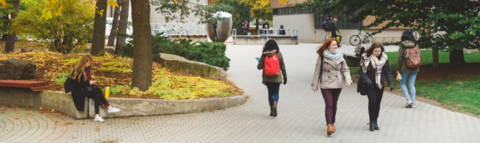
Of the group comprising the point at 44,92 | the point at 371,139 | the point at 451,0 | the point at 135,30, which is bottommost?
the point at 371,139

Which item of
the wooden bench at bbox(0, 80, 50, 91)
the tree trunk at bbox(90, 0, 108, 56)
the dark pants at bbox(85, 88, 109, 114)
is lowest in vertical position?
the dark pants at bbox(85, 88, 109, 114)

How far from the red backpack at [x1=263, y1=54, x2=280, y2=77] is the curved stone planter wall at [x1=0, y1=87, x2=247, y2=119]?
1.42m

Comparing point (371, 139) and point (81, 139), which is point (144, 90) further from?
point (371, 139)

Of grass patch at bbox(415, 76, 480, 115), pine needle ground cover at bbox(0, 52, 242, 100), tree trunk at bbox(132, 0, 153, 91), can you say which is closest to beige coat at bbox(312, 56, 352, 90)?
pine needle ground cover at bbox(0, 52, 242, 100)

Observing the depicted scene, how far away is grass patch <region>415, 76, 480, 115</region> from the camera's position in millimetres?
8992

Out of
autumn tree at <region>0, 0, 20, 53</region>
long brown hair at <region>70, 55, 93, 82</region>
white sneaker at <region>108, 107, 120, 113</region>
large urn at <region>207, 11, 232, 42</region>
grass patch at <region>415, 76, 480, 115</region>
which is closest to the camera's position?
long brown hair at <region>70, 55, 93, 82</region>

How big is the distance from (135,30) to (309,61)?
1157cm

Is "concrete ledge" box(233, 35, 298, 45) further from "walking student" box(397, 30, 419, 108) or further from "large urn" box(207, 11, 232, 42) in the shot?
"walking student" box(397, 30, 419, 108)

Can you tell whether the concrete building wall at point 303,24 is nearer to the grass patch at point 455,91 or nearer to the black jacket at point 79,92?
the grass patch at point 455,91

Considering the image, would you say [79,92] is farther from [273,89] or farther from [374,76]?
[374,76]

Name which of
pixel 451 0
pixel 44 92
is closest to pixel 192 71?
pixel 44 92

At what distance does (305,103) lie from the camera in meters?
9.57

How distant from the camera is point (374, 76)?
22.9 ft

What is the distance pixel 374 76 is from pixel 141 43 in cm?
434
